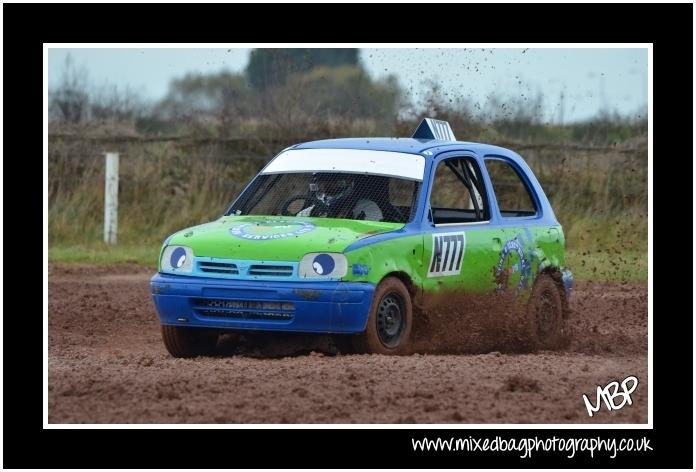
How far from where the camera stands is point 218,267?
9219mm

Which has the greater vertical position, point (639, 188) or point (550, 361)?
point (639, 188)

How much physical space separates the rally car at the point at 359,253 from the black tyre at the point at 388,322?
0.01 metres

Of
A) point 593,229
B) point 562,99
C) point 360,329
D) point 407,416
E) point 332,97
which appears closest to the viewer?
point 407,416

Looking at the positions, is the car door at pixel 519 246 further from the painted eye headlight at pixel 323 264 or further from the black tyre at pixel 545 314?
the painted eye headlight at pixel 323 264

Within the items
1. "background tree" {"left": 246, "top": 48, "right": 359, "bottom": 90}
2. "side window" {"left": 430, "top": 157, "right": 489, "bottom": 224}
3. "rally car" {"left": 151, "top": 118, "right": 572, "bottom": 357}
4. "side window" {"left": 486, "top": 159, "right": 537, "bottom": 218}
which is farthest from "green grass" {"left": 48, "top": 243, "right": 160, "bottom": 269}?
"rally car" {"left": 151, "top": 118, "right": 572, "bottom": 357}

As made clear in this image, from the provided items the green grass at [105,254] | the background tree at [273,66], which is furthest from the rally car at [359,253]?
the background tree at [273,66]

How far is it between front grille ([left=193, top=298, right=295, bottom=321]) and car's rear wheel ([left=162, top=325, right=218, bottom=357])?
353mm

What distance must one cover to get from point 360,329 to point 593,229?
11.1 m

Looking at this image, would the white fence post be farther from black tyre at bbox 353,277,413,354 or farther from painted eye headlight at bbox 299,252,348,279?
painted eye headlight at bbox 299,252,348,279

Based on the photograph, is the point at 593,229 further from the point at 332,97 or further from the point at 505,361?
the point at 505,361

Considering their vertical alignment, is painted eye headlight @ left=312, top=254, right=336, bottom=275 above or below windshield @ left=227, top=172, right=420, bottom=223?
below

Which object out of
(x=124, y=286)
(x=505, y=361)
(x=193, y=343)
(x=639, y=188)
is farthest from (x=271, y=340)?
(x=639, y=188)

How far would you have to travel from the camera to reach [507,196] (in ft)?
67.3

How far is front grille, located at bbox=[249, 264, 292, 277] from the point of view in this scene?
9.02m
